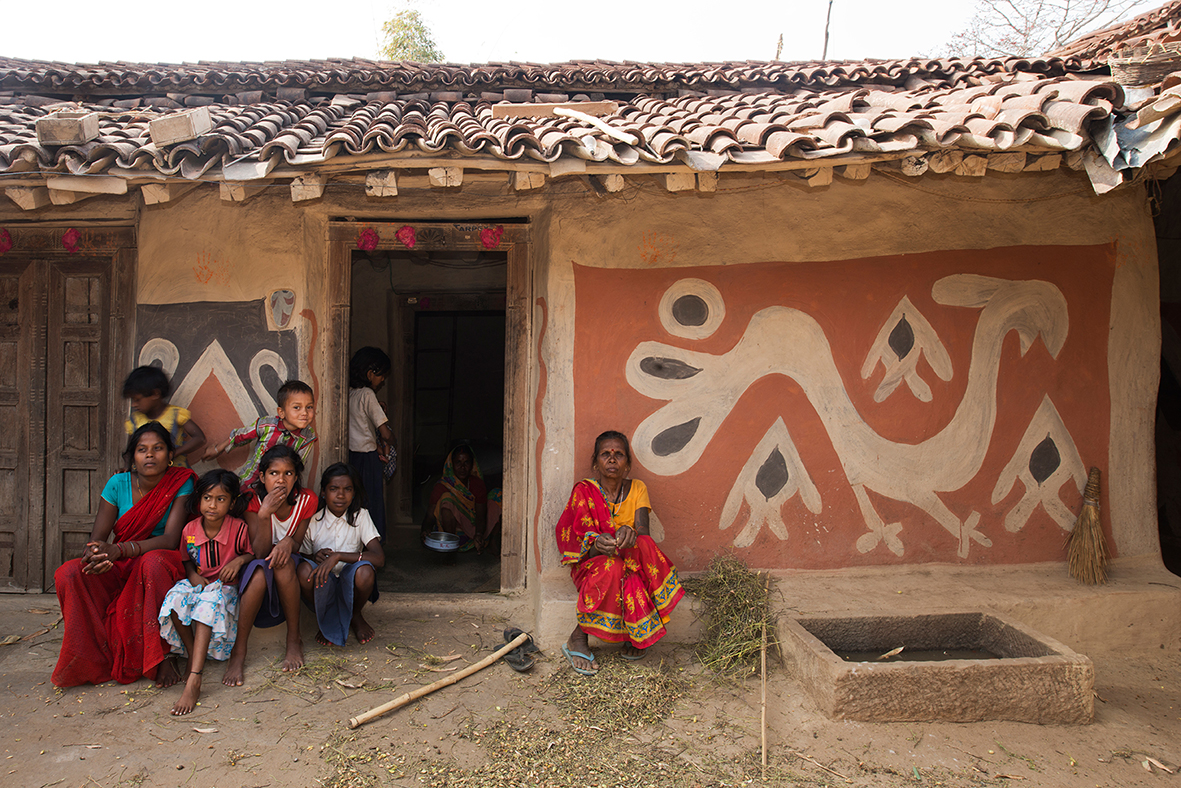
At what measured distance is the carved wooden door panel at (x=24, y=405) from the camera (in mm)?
4188

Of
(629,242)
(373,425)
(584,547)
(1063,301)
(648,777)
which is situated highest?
(629,242)

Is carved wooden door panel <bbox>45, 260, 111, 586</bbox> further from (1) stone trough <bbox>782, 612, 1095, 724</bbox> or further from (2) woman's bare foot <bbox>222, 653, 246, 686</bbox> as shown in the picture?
(1) stone trough <bbox>782, 612, 1095, 724</bbox>

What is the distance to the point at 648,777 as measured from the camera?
271cm

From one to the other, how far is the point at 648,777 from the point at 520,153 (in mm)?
2472

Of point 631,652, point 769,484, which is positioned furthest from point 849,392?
point 631,652

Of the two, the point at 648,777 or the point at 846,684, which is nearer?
the point at 648,777

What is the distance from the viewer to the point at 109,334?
418 cm

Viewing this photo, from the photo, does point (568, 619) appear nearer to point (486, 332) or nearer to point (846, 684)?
point (846, 684)

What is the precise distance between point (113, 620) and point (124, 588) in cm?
14

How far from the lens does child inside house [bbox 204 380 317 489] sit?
3.73 metres

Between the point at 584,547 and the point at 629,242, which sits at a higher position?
the point at 629,242

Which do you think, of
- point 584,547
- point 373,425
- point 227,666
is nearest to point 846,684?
point 584,547

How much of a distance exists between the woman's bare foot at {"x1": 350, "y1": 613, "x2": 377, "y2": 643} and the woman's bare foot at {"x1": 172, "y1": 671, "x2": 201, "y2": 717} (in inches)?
29.9

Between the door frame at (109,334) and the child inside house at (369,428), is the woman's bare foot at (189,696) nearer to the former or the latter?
the child inside house at (369,428)
